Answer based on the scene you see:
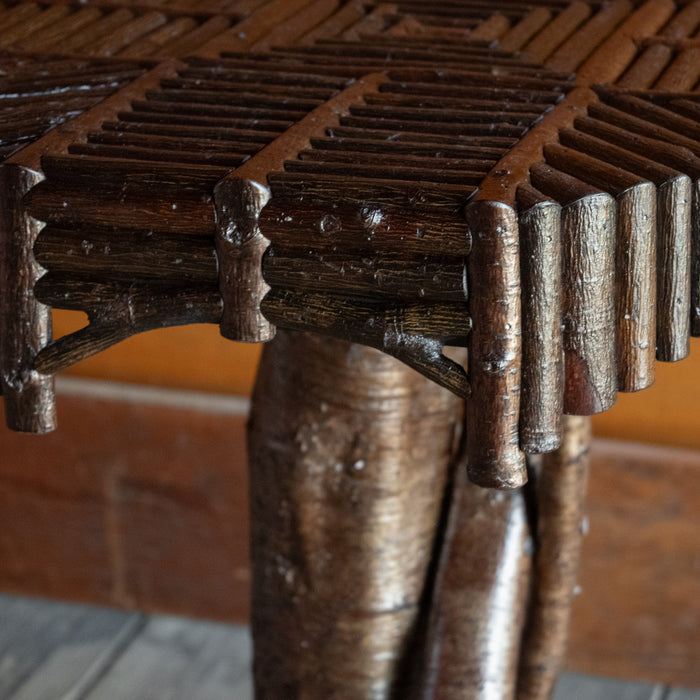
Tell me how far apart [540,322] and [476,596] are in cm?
36

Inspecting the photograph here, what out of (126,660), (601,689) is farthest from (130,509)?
(601,689)

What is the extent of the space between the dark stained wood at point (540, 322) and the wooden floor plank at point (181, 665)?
2.99 feet

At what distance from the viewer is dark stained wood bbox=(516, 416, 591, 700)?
0.81 meters

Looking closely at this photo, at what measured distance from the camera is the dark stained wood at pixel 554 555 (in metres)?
0.81

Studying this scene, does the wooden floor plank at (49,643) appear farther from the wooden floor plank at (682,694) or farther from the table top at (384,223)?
the table top at (384,223)

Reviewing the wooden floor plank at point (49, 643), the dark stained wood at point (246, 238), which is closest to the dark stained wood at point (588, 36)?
the dark stained wood at point (246, 238)

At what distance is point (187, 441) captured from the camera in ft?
4.48

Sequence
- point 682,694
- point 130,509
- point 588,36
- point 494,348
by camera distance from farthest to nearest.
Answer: point 130,509 → point 682,694 → point 588,36 → point 494,348

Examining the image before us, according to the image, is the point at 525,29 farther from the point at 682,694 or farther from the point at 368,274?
the point at 682,694

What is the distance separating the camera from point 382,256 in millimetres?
506

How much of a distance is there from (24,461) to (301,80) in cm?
91

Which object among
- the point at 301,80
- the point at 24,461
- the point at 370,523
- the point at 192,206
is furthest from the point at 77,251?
the point at 24,461

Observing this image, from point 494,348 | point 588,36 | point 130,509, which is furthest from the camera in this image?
point 130,509

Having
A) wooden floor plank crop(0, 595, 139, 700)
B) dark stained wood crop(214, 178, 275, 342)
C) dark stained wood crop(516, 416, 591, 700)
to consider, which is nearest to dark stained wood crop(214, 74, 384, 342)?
dark stained wood crop(214, 178, 275, 342)
